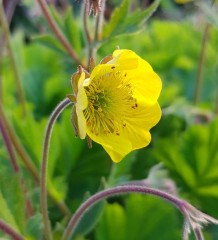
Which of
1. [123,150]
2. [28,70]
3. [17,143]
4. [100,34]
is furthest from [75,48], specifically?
[123,150]

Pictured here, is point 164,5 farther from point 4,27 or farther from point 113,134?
point 113,134

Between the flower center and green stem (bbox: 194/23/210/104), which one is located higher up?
the flower center

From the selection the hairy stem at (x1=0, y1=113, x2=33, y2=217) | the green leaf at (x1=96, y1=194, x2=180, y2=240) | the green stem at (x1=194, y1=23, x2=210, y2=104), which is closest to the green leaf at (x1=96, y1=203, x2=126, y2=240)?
the green leaf at (x1=96, y1=194, x2=180, y2=240)

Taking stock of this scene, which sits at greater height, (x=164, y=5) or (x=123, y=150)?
(x=123, y=150)

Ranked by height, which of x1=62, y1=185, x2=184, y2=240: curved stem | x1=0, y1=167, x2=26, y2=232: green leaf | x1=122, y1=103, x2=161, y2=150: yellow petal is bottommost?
x1=0, y1=167, x2=26, y2=232: green leaf

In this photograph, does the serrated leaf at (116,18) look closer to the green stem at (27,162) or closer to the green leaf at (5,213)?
the green stem at (27,162)

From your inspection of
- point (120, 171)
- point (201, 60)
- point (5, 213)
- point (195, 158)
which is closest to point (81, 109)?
point (5, 213)

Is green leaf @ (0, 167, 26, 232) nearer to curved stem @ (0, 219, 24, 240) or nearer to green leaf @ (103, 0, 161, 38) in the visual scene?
curved stem @ (0, 219, 24, 240)
